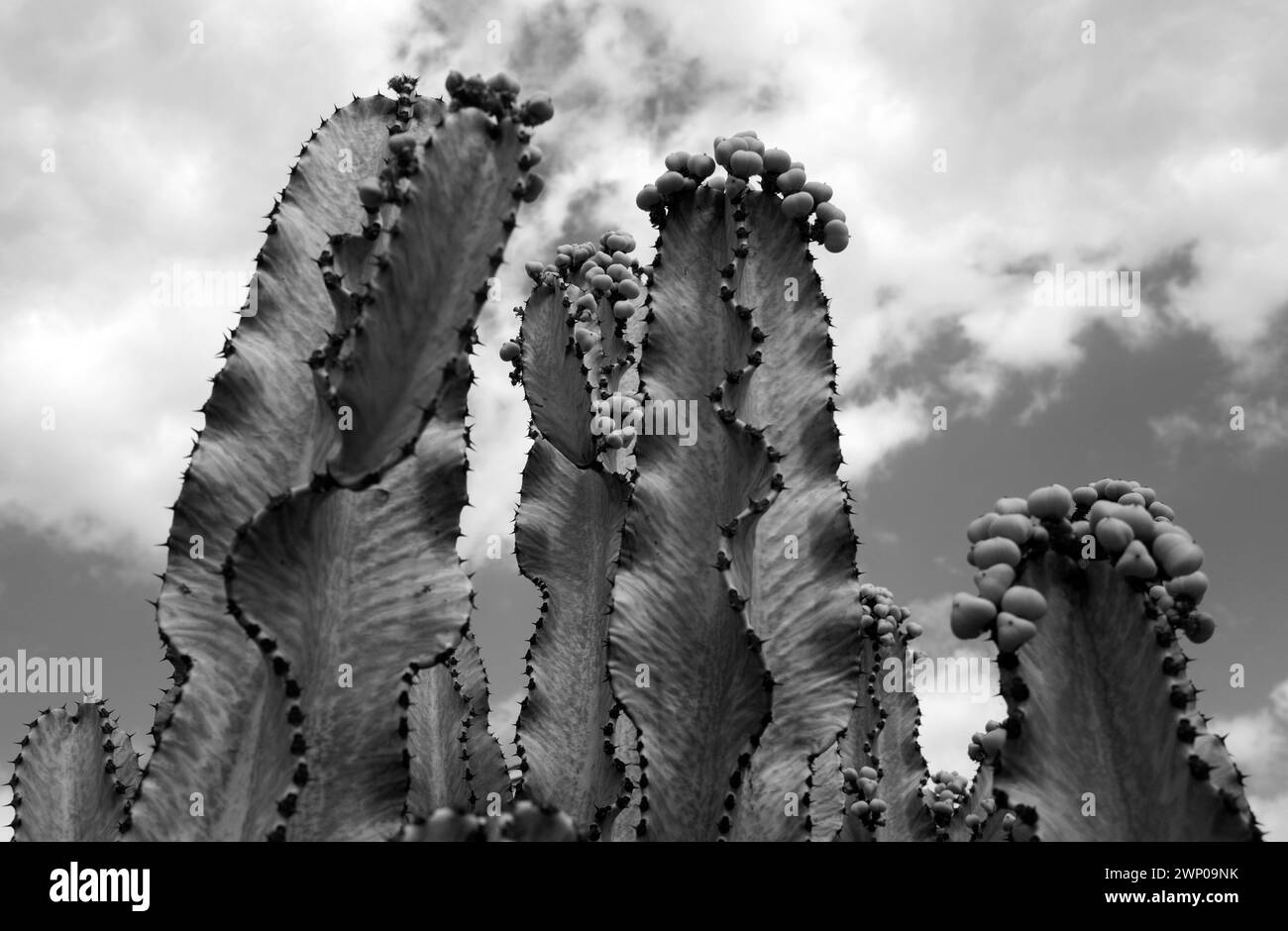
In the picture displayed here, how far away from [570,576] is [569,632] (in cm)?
23

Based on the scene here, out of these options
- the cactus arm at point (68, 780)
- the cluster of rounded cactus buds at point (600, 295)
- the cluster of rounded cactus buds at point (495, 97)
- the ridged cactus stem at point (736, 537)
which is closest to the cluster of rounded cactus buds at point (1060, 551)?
the ridged cactus stem at point (736, 537)

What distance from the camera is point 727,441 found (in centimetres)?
336

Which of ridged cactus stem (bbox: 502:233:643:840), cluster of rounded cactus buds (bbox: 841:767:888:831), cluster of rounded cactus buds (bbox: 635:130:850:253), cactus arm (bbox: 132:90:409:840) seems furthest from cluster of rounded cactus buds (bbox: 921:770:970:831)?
cactus arm (bbox: 132:90:409:840)

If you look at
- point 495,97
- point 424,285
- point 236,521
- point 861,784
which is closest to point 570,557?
point 236,521

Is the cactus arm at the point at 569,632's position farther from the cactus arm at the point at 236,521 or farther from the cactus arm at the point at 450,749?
the cactus arm at the point at 236,521

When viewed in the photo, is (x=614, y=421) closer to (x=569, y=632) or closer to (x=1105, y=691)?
(x=569, y=632)

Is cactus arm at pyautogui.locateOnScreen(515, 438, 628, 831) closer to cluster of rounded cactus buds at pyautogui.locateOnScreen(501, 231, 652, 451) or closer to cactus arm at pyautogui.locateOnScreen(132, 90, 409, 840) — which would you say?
cluster of rounded cactus buds at pyautogui.locateOnScreen(501, 231, 652, 451)

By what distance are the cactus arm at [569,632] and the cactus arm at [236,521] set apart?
1.29 meters

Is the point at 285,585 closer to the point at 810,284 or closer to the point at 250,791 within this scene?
the point at 250,791

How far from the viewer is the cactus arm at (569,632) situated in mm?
3750

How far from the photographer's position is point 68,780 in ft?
13.0

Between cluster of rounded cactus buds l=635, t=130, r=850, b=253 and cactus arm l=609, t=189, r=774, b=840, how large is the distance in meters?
0.55
